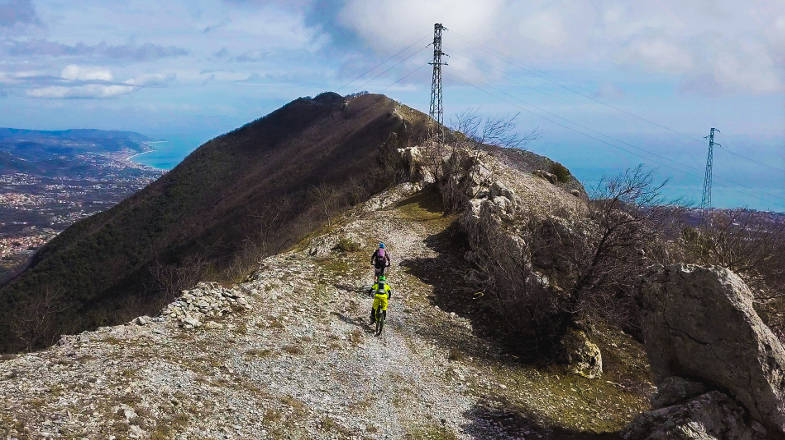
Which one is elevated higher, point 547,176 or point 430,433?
point 547,176

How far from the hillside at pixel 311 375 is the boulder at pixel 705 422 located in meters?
2.86

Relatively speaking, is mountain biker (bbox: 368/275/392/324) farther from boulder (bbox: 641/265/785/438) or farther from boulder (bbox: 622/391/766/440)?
boulder (bbox: 622/391/766/440)

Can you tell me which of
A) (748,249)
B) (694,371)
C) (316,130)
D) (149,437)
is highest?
(316,130)

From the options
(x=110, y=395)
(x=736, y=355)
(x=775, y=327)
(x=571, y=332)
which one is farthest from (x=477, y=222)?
(x=110, y=395)

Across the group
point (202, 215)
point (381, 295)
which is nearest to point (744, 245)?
point (381, 295)

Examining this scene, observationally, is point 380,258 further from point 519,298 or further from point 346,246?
point 346,246

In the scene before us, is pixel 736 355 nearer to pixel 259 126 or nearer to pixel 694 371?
pixel 694 371

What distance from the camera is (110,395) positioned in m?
10.5

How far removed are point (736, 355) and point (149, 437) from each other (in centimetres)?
1332

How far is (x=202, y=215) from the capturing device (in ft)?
354

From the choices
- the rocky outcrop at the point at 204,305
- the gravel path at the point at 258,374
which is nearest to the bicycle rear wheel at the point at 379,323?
the gravel path at the point at 258,374

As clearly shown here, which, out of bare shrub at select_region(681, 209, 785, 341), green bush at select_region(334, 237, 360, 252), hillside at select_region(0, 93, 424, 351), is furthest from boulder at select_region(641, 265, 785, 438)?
hillside at select_region(0, 93, 424, 351)

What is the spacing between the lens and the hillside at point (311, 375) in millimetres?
10531

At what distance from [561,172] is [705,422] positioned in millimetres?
43296
